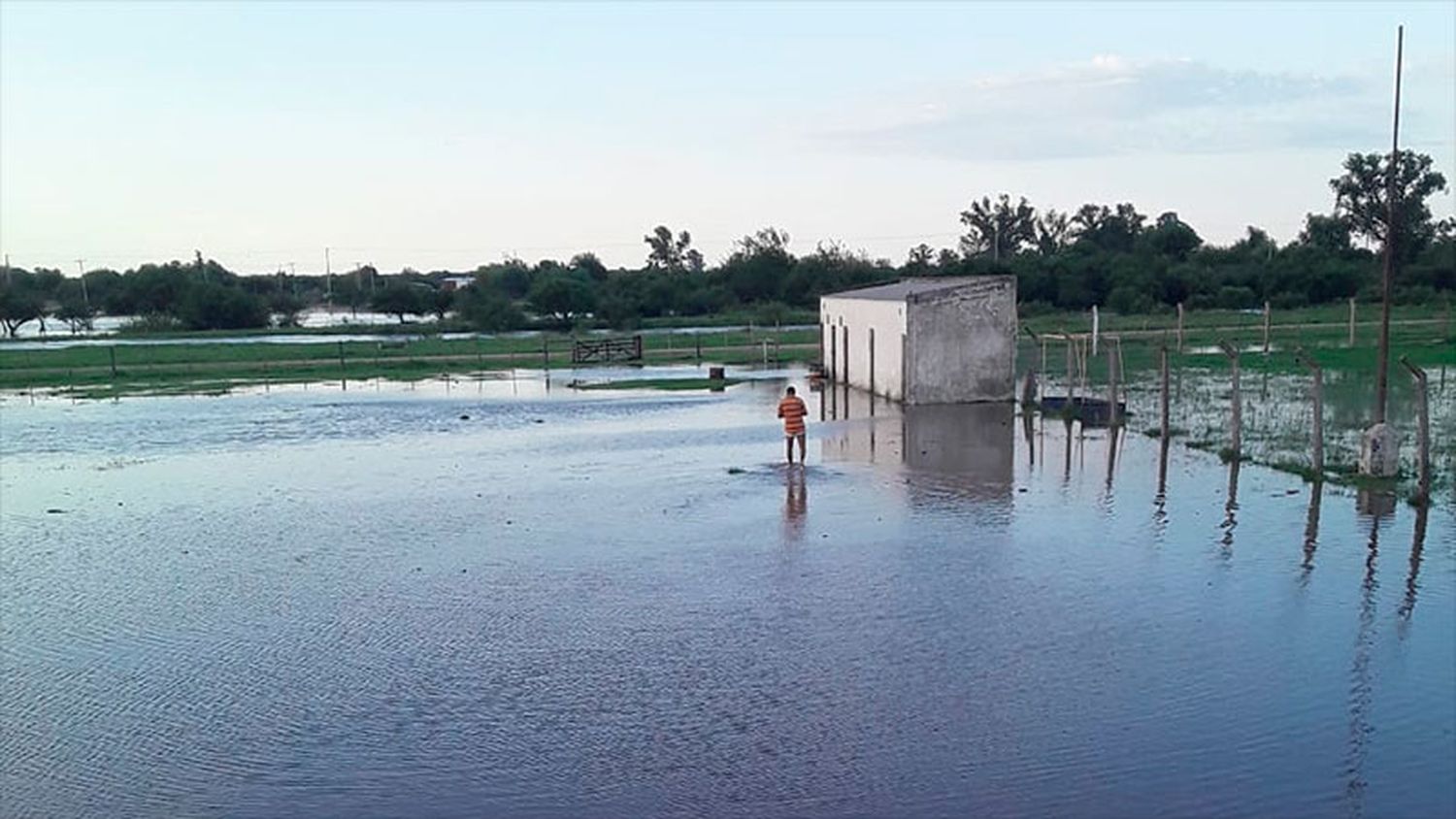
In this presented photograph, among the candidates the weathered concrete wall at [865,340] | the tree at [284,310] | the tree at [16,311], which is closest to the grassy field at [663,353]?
the weathered concrete wall at [865,340]

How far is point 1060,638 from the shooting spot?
12.9 meters

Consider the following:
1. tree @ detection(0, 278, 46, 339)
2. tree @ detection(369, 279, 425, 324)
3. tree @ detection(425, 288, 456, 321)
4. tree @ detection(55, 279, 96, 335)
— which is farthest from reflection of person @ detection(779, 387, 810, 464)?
tree @ detection(369, 279, 425, 324)

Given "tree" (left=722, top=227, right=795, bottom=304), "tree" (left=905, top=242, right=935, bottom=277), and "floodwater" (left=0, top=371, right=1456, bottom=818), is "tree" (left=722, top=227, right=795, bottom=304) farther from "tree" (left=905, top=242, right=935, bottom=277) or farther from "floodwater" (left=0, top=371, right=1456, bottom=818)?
"floodwater" (left=0, top=371, right=1456, bottom=818)

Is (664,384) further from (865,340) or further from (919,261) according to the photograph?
(919,261)

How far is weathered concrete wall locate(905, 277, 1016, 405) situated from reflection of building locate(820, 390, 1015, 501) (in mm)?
636

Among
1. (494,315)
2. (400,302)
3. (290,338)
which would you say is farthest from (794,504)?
(400,302)

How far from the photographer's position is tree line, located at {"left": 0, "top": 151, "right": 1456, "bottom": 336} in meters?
88.7

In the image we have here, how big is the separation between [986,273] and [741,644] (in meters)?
85.5

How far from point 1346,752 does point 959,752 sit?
2.88m

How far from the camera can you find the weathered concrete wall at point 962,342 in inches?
1375

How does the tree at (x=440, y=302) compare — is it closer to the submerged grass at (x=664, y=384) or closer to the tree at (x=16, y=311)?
the tree at (x=16, y=311)

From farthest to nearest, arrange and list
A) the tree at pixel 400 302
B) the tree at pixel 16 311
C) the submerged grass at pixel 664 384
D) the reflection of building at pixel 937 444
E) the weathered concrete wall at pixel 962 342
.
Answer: the tree at pixel 400 302 < the tree at pixel 16 311 < the submerged grass at pixel 664 384 < the weathered concrete wall at pixel 962 342 < the reflection of building at pixel 937 444

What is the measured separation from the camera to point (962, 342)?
35.2 meters

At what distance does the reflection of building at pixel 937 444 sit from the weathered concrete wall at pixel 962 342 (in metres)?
0.64
